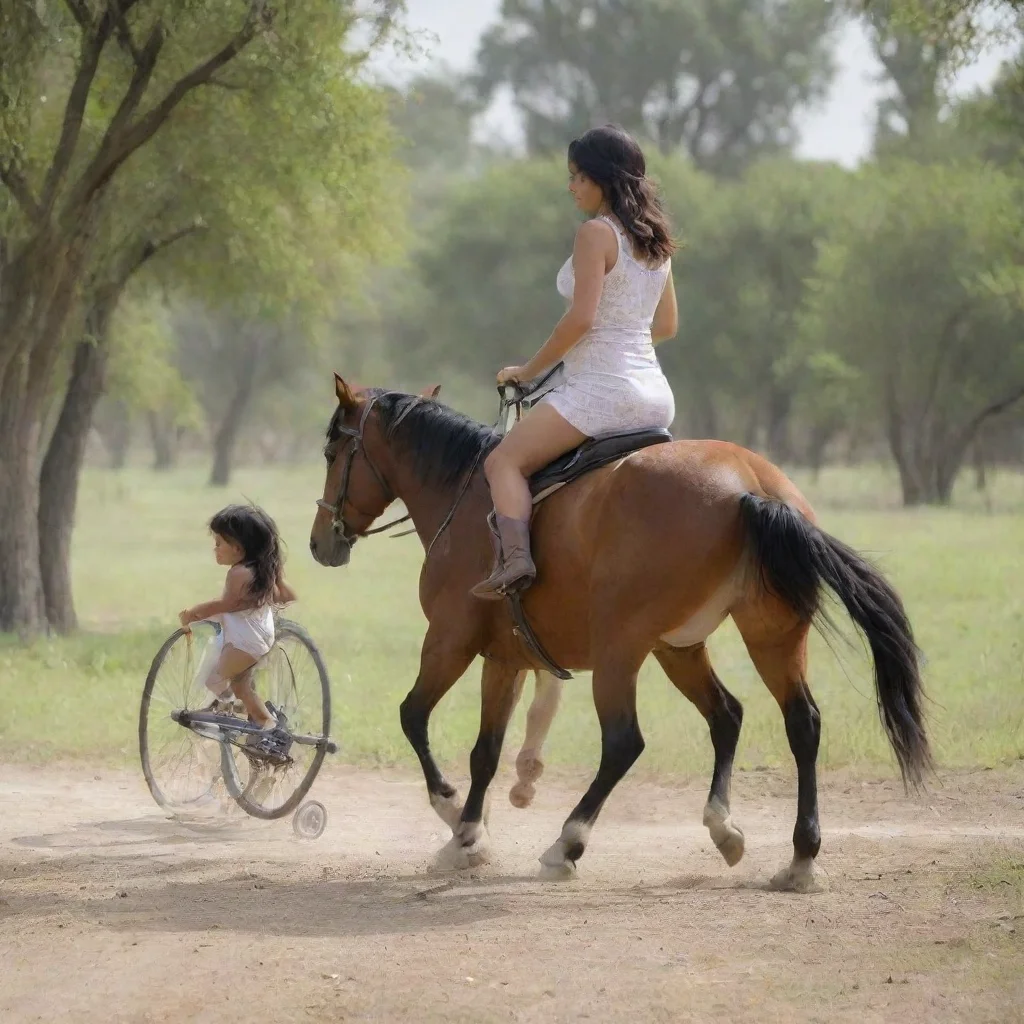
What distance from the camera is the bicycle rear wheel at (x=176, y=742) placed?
8953 mm

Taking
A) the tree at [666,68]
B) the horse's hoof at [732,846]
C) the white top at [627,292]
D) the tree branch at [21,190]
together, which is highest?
the tree at [666,68]

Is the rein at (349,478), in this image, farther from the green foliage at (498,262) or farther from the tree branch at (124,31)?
the green foliage at (498,262)

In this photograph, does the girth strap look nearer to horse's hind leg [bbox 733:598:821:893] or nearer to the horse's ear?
horse's hind leg [bbox 733:598:821:893]

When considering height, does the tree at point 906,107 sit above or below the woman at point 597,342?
above

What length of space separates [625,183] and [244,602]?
9.64ft

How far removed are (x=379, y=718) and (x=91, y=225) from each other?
18.1ft

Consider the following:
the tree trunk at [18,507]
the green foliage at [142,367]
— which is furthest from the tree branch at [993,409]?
the tree trunk at [18,507]

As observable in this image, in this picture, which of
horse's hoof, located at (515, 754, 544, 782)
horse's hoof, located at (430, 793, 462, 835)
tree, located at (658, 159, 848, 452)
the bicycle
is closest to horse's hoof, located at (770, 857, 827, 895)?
horse's hoof, located at (430, 793, 462, 835)

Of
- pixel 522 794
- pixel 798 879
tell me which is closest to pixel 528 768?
pixel 522 794

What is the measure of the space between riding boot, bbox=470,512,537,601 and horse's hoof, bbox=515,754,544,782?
4.68 feet

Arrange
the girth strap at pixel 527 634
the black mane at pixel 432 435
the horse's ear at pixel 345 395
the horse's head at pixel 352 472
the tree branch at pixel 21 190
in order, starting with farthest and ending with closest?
the tree branch at pixel 21 190 < the horse's head at pixel 352 472 < the horse's ear at pixel 345 395 < the black mane at pixel 432 435 < the girth strap at pixel 527 634

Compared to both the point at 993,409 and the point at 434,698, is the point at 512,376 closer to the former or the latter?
the point at 434,698

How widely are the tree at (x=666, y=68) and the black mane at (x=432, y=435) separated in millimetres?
61765

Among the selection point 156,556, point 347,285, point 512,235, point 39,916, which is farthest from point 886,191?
point 39,916
